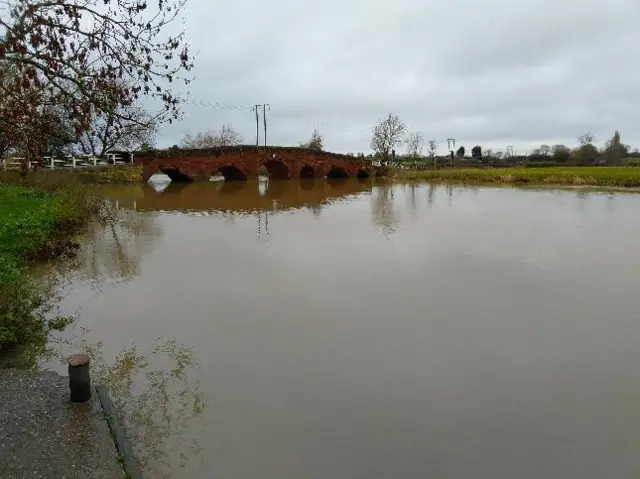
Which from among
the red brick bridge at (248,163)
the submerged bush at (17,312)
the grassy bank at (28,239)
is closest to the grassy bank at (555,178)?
the red brick bridge at (248,163)

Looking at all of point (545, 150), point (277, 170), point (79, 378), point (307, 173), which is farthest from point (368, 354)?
point (545, 150)

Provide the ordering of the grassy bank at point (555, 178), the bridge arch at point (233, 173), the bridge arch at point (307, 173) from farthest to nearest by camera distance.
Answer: the bridge arch at point (307, 173), the bridge arch at point (233, 173), the grassy bank at point (555, 178)

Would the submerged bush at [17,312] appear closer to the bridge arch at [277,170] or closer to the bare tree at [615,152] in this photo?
the bridge arch at [277,170]

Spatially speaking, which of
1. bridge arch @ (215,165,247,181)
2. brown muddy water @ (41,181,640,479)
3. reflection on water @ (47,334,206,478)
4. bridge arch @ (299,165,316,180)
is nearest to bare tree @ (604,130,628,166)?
bridge arch @ (299,165,316,180)

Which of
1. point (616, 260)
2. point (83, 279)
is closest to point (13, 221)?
point (83, 279)

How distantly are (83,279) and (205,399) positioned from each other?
535cm

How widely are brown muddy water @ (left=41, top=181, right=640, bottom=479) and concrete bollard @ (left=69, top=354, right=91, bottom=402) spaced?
0.46 meters

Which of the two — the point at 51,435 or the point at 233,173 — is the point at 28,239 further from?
the point at 233,173

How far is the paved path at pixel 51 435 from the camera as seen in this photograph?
3275mm

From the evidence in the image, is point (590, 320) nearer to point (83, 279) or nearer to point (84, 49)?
point (84, 49)

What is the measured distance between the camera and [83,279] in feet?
29.3

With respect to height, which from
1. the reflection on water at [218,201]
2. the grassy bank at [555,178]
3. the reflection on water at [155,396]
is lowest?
the reflection on water at [155,396]

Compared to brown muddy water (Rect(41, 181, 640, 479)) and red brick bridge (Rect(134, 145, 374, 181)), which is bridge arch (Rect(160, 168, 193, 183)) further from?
brown muddy water (Rect(41, 181, 640, 479))

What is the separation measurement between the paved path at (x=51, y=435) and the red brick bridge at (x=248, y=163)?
33.5 metres
